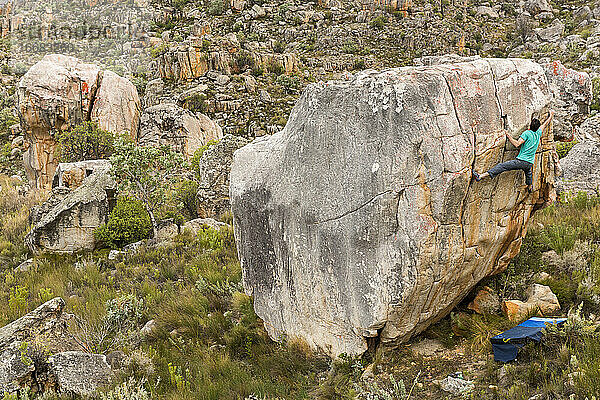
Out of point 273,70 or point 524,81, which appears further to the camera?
point 273,70

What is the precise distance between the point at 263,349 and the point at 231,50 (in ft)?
103

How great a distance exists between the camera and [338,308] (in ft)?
16.5

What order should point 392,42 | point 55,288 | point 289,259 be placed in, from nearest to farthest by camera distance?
point 289,259, point 55,288, point 392,42

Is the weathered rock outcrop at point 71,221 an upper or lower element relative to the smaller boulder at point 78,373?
lower

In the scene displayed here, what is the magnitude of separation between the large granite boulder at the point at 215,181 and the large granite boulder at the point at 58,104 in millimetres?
8433

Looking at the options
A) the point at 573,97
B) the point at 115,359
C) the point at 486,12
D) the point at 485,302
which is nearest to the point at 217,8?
the point at 486,12

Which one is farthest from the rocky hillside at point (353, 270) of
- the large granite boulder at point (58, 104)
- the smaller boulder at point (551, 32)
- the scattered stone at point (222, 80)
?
the smaller boulder at point (551, 32)

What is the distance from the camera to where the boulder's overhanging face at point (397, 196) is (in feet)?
14.0

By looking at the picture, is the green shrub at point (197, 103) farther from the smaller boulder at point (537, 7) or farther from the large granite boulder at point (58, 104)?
the smaller boulder at point (537, 7)

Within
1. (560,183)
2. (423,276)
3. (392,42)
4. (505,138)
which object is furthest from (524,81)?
(392,42)

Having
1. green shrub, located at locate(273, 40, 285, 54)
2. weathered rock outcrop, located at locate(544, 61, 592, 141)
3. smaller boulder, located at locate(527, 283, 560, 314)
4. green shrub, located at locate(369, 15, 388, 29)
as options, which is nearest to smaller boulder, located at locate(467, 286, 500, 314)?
smaller boulder, located at locate(527, 283, 560, 314)

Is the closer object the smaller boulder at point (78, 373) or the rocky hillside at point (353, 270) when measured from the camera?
the rocky hillside at point (353, 270)

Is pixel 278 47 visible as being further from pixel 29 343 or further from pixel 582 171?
pixel 29 343

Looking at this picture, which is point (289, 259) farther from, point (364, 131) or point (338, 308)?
point (364, 131)
